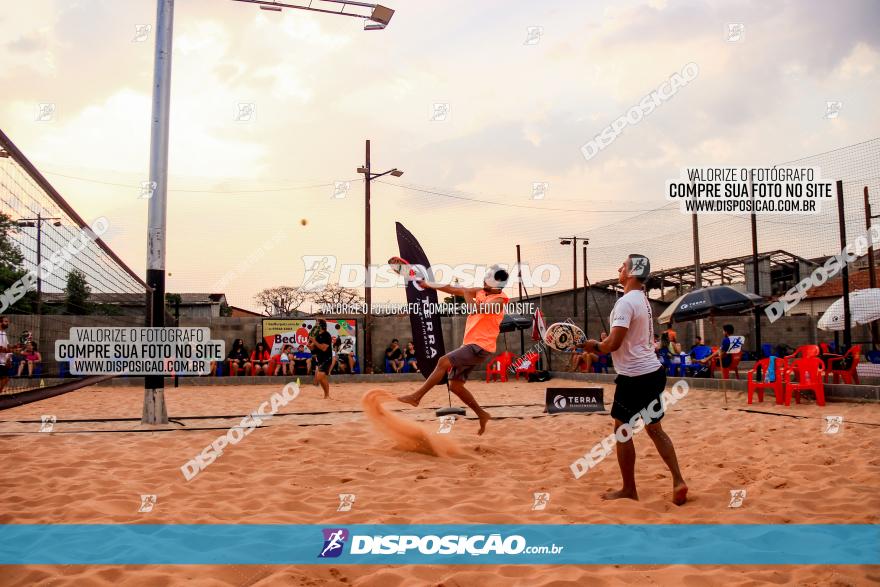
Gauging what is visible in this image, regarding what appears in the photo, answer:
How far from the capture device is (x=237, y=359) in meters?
18.1

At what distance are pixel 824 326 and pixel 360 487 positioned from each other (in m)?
15.1

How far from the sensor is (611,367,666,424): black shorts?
401 centimetres

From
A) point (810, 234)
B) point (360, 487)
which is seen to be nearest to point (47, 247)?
point (360, 487)

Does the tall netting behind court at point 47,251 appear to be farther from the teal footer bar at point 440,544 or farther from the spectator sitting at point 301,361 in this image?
the spectator sitting at point 301,361

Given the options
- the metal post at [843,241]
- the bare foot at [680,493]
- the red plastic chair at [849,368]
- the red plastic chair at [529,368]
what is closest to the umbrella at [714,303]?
the metal post at [843,241]

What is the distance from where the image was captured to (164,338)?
8.14m

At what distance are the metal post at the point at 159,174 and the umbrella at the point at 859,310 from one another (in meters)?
14.9

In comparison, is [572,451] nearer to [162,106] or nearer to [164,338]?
[164,338]

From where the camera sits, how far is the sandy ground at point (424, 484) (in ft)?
8.81

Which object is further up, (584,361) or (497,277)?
(497,277)

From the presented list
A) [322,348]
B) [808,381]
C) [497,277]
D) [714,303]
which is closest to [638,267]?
[497,277]

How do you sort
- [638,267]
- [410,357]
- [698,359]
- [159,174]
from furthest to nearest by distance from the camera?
[410,357]
[698,359]
[159,174]
[638,267]

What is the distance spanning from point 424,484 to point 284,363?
14.7 metres

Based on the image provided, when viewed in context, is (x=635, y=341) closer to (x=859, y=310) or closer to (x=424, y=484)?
(x=424, y=484)
